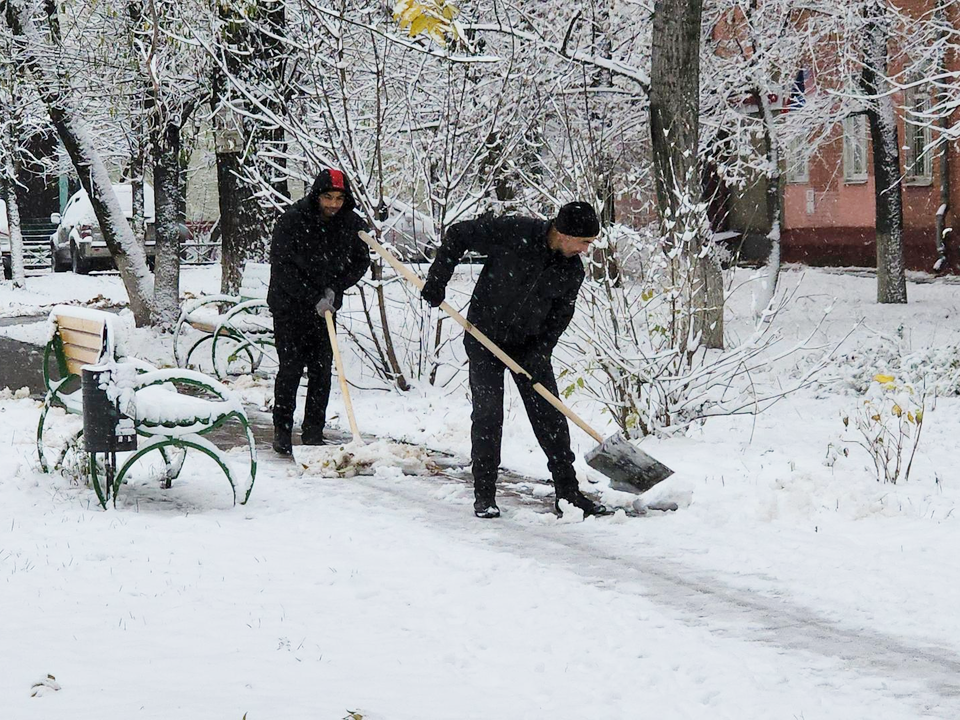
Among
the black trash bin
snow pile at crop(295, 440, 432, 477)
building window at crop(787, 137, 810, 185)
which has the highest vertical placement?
building window at crop(787, 137, 810, 185)

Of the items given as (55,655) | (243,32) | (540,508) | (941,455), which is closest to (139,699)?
(55,655)

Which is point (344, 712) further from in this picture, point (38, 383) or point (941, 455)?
point (38, 383)

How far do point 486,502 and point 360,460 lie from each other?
1333 millimetres

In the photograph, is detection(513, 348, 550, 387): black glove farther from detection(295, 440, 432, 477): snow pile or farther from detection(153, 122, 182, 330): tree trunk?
detection(153, 122, 182, 330): tree trunk

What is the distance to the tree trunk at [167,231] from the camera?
14617 mm

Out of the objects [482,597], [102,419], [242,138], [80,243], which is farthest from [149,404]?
[80,243]

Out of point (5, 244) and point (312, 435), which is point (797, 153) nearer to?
point (312, 435)

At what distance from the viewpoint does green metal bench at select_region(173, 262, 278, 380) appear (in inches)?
444

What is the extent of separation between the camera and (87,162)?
14.2m

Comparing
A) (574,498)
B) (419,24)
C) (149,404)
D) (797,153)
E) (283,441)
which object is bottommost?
(574,498)

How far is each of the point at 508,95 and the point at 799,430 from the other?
14.3 ft

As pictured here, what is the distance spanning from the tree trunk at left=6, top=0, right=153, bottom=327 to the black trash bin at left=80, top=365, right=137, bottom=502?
28.1ft

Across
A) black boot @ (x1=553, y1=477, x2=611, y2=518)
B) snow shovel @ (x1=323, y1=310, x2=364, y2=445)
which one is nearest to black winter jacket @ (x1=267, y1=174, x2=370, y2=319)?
snow shovel @ (x1=323, y1=310, x2=364, y2=445)

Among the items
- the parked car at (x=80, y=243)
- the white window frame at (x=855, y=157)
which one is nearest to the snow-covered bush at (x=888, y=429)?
the white window frame at (x=855, y=157)
